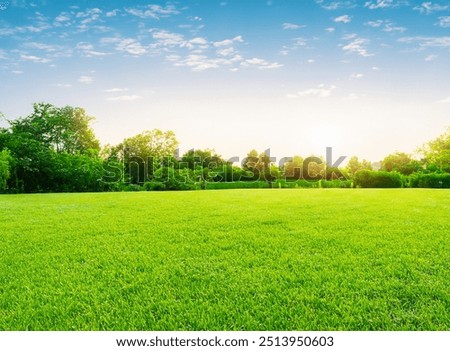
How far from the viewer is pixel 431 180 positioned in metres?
21.0

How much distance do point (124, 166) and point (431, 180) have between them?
20756 mm

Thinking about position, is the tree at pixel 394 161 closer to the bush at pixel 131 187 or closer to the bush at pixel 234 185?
the bush at pixel 234 185

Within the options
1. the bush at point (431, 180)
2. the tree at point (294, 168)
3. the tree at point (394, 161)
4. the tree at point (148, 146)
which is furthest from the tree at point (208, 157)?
the tree at point (394, 161)

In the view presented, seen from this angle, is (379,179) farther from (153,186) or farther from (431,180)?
(153,186)

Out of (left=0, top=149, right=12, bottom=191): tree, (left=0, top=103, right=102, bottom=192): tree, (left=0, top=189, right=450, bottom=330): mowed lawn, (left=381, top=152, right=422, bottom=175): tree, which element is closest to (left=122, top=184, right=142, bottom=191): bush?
(left=0, top=103, right=102, bottom=192): tree

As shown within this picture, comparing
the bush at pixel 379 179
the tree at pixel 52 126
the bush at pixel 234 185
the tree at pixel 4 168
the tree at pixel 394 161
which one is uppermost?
the tree at pixel 52 126

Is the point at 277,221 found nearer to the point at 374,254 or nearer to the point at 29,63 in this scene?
the point at 374,254

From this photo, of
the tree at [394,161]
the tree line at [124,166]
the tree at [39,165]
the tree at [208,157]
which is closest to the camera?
the tree at [39,165]

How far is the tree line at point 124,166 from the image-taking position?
18406 millimetres

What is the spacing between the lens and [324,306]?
2.42m

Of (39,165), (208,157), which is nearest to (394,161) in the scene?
(208,157)

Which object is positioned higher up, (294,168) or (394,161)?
(394,161)
